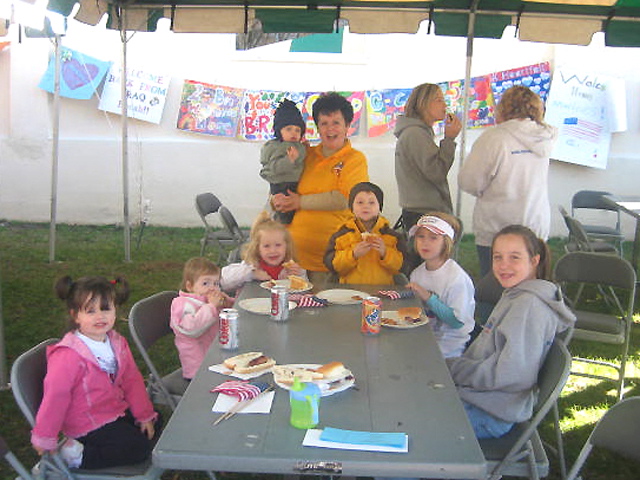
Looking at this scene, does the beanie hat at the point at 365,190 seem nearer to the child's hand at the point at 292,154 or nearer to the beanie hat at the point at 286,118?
the child's hand at the point at 292,154

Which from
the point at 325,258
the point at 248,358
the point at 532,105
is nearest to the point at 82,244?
the point at 325,258

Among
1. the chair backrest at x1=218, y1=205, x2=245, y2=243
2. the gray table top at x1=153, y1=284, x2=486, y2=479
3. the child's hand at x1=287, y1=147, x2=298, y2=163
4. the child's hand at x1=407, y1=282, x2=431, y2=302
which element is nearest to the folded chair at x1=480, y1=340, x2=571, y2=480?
the gray table top at x1=153, y1=284, x2=486, y2=479

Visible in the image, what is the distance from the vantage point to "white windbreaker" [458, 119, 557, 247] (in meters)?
4.09

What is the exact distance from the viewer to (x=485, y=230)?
424cm

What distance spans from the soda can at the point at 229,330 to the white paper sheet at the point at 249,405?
15.9 inches

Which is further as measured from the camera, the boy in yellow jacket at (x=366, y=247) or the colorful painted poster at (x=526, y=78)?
the colorful painted poster at (x=526, y=78)

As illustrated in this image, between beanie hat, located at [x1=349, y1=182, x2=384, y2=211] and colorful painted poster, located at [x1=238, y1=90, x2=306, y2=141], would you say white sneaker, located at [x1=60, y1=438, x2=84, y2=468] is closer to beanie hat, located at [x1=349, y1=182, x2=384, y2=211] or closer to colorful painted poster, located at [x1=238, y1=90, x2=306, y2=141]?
beanie hat, located at [x1=349, y1=182, x2=384, y2=211]

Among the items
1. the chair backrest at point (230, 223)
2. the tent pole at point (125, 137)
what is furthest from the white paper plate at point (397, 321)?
the tent pole at point (125, 137)

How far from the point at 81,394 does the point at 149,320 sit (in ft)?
2.30

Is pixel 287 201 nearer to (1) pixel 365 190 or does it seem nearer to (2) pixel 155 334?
(1) pixel 365 190

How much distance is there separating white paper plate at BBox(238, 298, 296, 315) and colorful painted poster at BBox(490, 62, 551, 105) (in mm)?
6581

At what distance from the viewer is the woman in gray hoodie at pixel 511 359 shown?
2.44 m

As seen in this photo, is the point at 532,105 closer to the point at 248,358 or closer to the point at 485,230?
the point at 485,230

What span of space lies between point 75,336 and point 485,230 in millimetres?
2631
